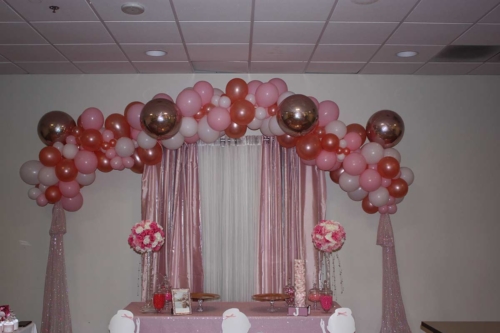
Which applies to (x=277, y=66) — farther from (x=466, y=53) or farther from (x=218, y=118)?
(x=466, y=53)

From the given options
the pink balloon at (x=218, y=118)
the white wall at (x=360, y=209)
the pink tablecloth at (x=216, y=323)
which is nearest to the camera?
the pink tablecloth at (x=216, y=323)

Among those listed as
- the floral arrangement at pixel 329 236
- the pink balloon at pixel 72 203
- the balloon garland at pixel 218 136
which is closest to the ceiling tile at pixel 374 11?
the balloon garland at pixel 218 136

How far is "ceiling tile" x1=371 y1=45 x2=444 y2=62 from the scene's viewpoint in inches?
190

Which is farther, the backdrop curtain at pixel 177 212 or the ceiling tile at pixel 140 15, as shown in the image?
the backdrop curtain at pixel 177 212

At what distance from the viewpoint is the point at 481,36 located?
4535 mm

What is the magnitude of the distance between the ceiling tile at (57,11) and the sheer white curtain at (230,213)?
79.1 inches

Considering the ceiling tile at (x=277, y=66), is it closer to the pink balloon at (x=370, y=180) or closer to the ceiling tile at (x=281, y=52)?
the ceiling tile at (x=281, y=52)

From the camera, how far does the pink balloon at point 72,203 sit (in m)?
5.23

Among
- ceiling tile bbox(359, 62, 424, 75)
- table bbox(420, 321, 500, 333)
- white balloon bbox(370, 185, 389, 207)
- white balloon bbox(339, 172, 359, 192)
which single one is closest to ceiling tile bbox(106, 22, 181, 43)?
white balloon bbox(339, 172, 359, 192)

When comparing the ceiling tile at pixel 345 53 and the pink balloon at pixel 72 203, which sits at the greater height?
the ceiling tile at pixel 345 53

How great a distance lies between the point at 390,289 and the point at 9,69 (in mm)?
4519

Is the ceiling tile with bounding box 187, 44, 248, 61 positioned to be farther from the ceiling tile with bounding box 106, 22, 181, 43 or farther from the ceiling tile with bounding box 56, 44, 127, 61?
the ceiling tile with bounding box 56, 44, 127, 61

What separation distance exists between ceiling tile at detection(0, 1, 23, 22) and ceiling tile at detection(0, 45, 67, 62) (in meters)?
0.66

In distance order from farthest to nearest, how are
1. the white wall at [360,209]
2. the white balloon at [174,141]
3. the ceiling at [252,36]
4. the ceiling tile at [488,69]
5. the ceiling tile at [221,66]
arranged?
Answer: the white wall at [360,209] → the ceiling tile at [488,69] → the ceiling tile at [221,66] → the white balloon at [174,141] → the ceiling at [252,36]
